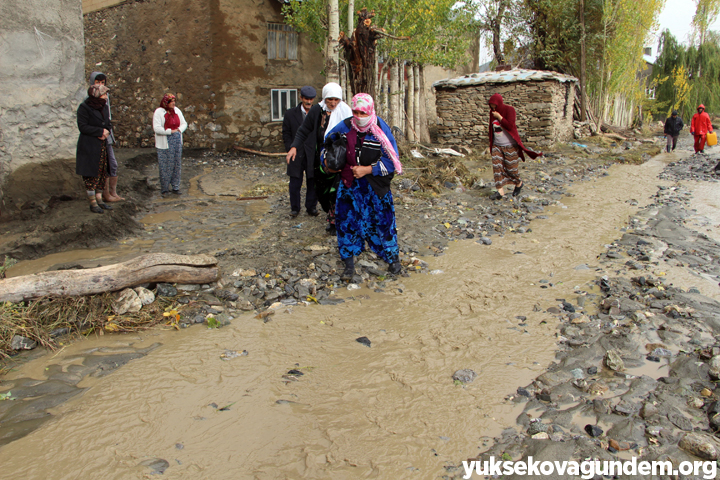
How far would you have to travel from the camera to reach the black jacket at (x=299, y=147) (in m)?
5.46

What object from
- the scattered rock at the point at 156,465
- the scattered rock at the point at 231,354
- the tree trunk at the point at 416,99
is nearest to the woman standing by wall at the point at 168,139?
the scattered rock at the point at 231,354

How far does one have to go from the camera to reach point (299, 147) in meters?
5.57

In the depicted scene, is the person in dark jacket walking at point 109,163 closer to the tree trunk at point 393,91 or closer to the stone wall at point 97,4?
the tree trunk at point 393,91

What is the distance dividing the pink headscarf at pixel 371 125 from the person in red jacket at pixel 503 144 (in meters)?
3.84

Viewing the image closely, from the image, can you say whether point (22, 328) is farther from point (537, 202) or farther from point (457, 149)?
point (457, 149)

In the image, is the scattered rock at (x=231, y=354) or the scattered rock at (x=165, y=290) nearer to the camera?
the scattered rock at (x=231, y=354)

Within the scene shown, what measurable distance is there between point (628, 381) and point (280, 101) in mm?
11182

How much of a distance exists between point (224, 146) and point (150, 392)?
9.95m

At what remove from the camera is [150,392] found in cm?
275

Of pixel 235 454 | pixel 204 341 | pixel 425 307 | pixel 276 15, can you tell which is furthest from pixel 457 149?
pixel 235 454

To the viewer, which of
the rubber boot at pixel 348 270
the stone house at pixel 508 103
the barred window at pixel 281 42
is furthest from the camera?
the stone house at pixel 508 103

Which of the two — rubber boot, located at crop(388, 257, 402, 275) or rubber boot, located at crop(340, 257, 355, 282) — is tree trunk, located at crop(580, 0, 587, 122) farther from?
rubber boot, located at crop(340, 257, 355, 282)

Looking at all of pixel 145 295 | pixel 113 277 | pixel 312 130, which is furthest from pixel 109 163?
pixel 145 295

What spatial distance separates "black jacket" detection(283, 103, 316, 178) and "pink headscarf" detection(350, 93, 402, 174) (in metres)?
1.49
